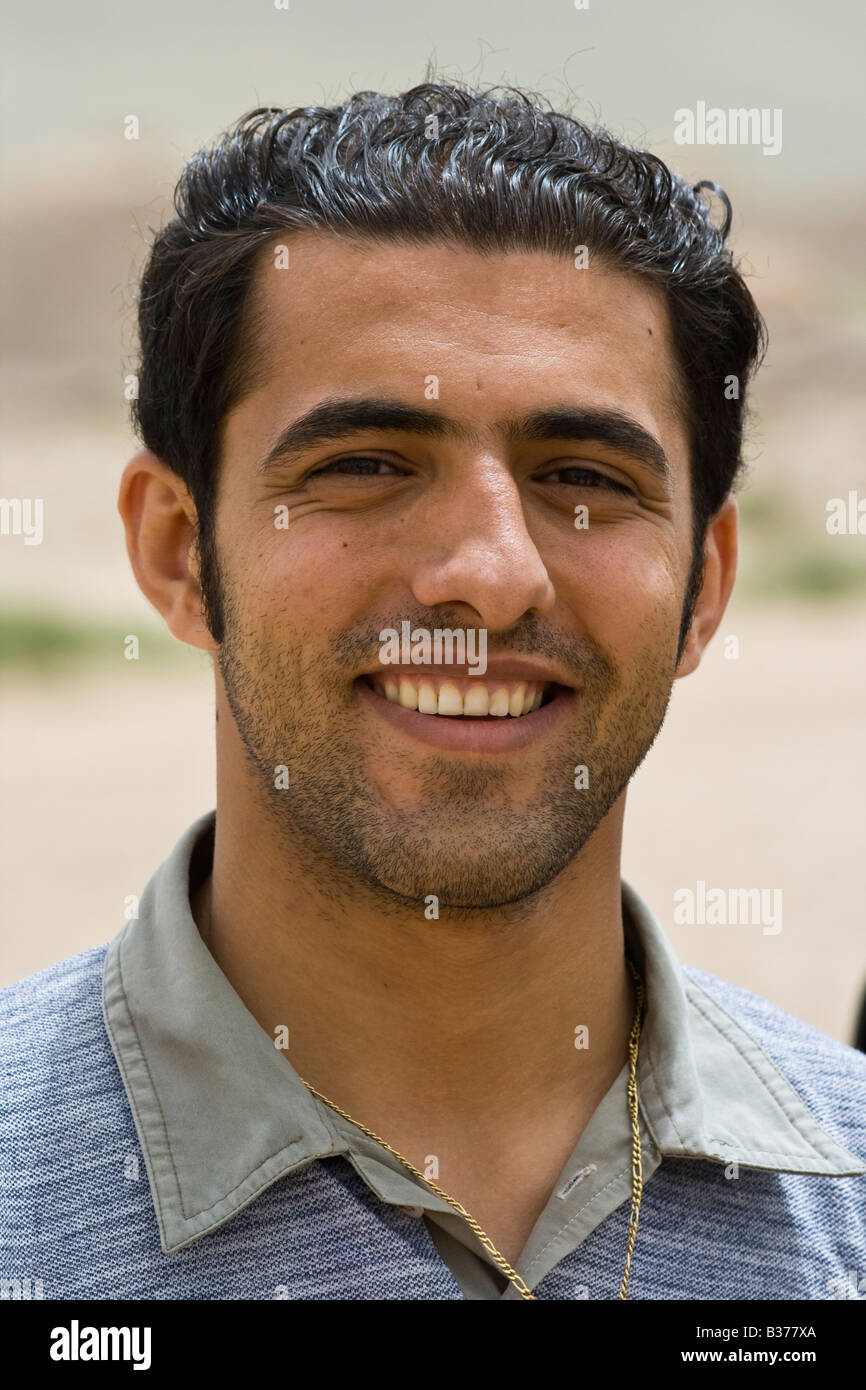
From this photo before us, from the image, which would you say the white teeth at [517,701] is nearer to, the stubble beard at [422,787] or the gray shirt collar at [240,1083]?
the stubble beard at [422,787]

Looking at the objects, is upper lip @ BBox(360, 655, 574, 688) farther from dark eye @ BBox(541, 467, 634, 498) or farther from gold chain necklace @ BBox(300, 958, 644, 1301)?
gold chain necklace @ BBox(300, 958, 644, 1301)

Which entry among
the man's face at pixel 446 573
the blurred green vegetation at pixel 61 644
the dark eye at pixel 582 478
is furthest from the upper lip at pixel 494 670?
the blurred green vegetation at pixel 61 644

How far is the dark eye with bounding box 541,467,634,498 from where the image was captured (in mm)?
2225

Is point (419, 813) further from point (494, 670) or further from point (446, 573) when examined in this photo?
point (446, 573)

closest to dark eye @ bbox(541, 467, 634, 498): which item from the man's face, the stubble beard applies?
the man's face

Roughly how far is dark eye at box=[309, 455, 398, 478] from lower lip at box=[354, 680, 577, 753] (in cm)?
28

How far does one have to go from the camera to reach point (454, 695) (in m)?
2.13

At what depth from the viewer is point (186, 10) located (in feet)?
41.0

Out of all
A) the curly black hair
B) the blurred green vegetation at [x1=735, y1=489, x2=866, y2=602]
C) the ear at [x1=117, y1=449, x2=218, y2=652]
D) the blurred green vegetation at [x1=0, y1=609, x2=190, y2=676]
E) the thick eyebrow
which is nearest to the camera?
the thick eyebrow

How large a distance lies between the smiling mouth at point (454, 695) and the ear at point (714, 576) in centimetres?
53

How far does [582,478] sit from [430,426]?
0.80 feet

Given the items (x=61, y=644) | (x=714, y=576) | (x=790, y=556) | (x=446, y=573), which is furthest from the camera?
(x=790, y=556)

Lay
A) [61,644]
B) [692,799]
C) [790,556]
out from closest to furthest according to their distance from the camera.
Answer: [692,799] < [61,644] < [790,556]

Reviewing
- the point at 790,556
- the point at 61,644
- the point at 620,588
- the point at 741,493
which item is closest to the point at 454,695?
the point at 620,588
